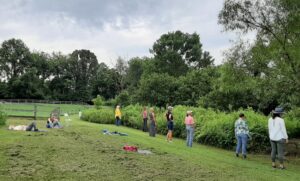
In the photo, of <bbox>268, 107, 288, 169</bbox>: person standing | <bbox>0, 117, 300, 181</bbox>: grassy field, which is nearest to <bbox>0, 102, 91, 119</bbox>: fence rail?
<bbox>0, 117, 300, 181</bbox>: grassy field

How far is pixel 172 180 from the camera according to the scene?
977cm

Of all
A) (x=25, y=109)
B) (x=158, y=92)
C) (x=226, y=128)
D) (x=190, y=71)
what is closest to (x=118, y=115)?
(x=226, y=128)

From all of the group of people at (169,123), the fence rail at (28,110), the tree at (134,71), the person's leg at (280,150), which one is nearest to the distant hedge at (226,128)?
the group of people at (169,123)

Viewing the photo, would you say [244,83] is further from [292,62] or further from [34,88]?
[34,88]

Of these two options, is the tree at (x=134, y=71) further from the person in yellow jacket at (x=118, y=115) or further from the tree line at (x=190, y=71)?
the person in yellow jacket at (x=118, y=115)

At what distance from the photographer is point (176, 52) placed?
A: 2867 inches

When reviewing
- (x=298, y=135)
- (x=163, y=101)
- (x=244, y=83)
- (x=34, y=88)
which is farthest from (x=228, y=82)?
(x=34, y=88)

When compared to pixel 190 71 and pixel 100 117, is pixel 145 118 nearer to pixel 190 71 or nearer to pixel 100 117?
pixel 100 117

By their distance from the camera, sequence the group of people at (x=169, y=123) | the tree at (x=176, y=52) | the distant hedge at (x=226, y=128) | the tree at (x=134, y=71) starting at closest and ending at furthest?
1. the group of people at (x=169, y=123)
2. the distant hedge at (x=226, y=128)
3. the tree at (x=176, y=52)
4. the tree at (x=134, y=71)

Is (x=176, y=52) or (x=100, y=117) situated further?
(x=176, y=52)

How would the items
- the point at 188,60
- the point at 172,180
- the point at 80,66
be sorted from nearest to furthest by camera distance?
the point at 172,180
the point at 188,60
the point at 80,66

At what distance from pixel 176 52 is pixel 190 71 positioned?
6962mm

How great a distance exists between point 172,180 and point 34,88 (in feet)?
277

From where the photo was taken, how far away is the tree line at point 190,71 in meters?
16.5
